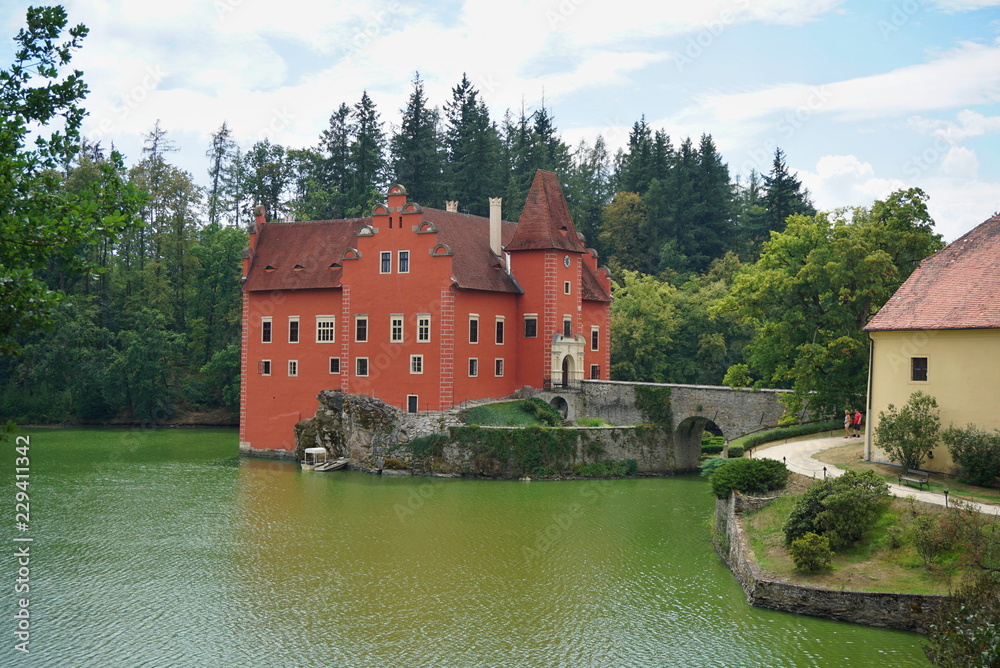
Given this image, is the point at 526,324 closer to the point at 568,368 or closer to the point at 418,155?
the point at 568,368

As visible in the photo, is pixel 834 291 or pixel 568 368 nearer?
pixel 834 291

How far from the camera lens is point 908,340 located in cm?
2575

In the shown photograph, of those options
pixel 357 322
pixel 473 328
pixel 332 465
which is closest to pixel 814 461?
pixel 473 328

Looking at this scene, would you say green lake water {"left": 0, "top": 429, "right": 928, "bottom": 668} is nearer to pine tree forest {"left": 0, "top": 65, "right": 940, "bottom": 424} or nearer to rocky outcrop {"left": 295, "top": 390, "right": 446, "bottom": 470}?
rocky outcrop {"left": 295, "top": 390, "right": 446, "bottom": 470}

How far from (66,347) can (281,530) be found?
39.8 metres

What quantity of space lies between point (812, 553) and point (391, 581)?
1025 cm

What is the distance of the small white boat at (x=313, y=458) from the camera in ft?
135

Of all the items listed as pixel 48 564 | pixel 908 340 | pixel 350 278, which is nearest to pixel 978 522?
pixel 908 340

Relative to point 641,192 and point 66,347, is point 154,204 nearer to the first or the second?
point 66,347

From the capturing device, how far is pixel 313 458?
42.2 meters

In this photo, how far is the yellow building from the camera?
78.5 ft

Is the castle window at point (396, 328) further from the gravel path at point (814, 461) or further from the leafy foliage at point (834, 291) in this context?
the gravel path at point (814, 461)

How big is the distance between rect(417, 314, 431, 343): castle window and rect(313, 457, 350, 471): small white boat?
260 inches

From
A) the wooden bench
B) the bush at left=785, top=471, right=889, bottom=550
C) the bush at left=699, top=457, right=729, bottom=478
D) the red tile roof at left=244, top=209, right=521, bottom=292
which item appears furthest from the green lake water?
the red tile roof at left=244, top=209, right=521, bottom=292
